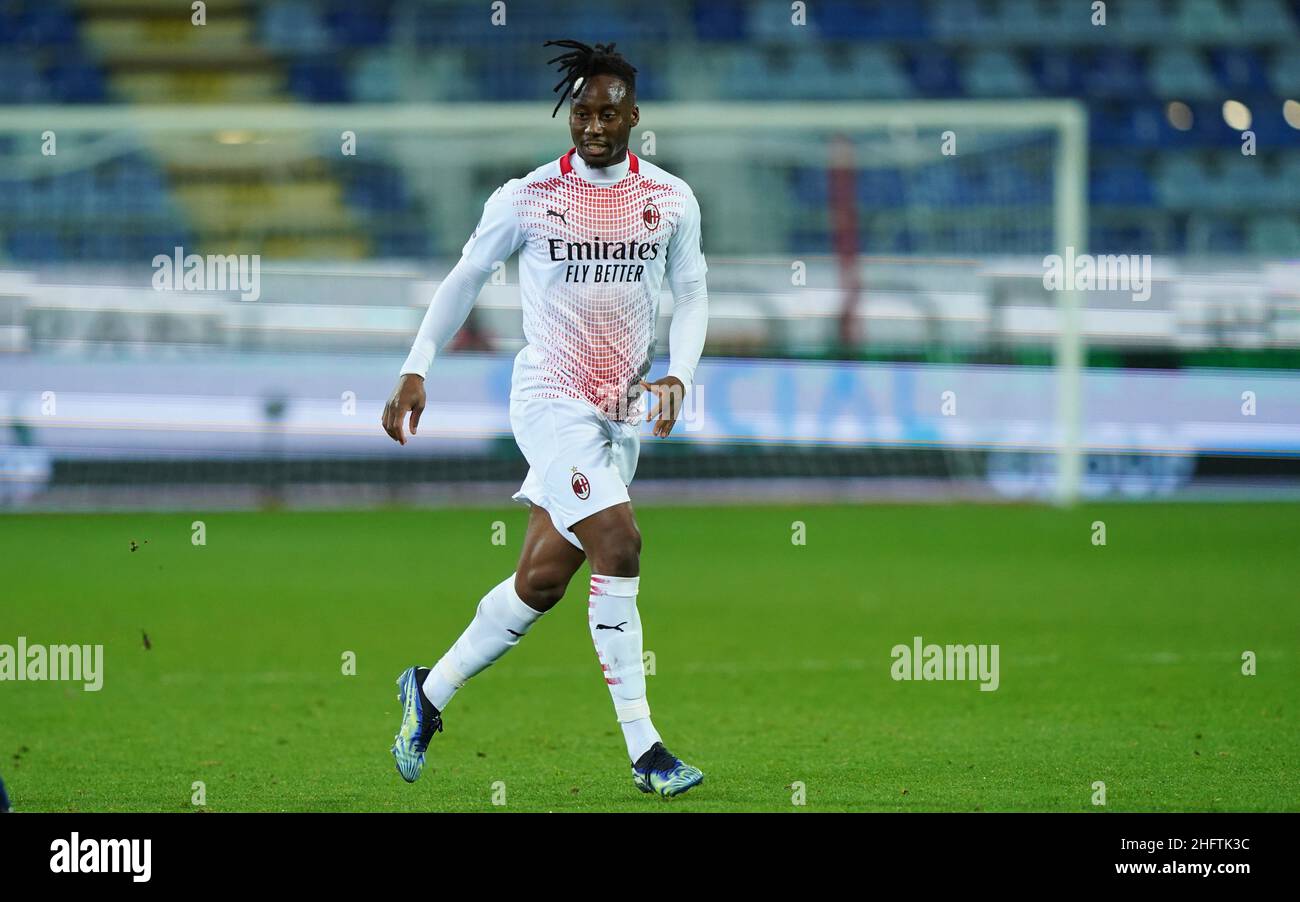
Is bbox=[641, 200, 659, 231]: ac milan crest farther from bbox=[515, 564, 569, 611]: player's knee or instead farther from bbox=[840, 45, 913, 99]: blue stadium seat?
bbox=[840, 45, 913, 99]: blue stadium seat

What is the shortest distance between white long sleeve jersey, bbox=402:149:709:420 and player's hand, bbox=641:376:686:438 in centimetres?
13

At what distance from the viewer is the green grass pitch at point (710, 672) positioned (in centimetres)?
538

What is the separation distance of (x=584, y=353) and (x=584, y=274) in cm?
22

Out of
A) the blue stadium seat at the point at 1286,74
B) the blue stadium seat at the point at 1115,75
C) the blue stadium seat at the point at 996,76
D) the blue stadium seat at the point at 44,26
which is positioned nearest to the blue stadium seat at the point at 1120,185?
the blue stadium seat at the point at 1115,75

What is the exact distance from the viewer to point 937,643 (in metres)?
8.73

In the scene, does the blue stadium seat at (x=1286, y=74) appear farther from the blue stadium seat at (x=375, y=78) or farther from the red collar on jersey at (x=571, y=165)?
the red collar on jersey at (x=571, y=165)

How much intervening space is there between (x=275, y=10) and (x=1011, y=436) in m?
9.48

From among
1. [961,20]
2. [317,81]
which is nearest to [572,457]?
[317,81]

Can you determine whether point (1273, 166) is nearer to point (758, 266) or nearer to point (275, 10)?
point (758, 266)

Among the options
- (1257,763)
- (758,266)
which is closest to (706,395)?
(758,266)

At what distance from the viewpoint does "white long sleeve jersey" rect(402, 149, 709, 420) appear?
17.0 ft

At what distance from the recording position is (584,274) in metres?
5.19

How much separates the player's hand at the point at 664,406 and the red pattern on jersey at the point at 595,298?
22 cm

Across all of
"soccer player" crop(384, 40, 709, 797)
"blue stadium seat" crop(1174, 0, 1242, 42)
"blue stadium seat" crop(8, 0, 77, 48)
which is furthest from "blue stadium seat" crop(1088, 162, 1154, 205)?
"soccer player" crop(384, 40, 709, 797)
